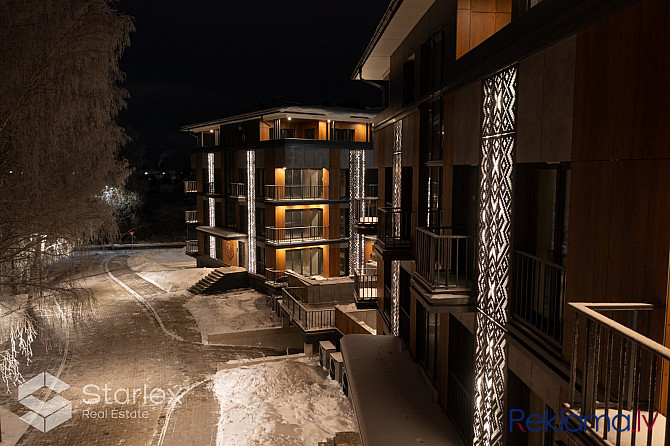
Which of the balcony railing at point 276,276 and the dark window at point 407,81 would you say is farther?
the balcony railing at point 276,276

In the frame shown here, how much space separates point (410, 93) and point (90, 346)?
53.0 feet

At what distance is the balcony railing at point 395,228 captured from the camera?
37.8 feet

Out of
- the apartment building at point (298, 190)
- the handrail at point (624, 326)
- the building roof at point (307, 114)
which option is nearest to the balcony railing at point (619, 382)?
the handrail at point (624, 326)

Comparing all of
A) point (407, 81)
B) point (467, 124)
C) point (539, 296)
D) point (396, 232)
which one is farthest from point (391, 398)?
point (407, 81)

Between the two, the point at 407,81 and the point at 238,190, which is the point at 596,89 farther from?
the point at 238,190

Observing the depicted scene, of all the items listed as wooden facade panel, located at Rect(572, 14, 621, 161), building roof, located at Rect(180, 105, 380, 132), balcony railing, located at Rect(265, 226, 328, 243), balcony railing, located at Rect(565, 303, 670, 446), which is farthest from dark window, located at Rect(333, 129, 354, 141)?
balcony railing, located at Rect(565, 303, 670, 446)

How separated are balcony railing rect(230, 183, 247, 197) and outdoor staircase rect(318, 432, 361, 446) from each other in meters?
21.5

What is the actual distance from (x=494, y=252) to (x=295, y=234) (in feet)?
73.7

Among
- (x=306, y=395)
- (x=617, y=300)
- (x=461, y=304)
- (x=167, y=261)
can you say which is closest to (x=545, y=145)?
(x=617, y=300)

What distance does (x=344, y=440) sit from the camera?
11.3m

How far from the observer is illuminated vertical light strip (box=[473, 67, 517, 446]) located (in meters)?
6.54

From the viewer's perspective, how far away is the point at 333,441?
1172 centimetres

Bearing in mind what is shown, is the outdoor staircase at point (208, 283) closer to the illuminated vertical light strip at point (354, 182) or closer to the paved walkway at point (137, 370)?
the paved walkway at point (137, 370)

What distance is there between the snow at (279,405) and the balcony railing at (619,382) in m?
9.05
